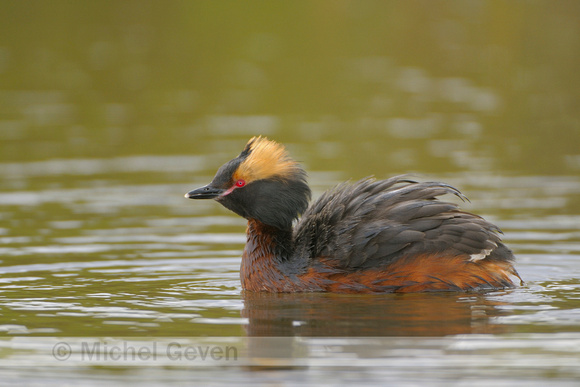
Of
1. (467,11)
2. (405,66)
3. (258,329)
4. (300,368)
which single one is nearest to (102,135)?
(405,66)

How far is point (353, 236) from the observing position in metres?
9.54

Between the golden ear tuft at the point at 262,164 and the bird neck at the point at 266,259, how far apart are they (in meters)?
0.49

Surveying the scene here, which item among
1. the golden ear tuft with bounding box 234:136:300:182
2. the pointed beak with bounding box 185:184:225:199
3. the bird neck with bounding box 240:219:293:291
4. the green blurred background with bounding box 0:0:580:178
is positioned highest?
the green blurred background with bounding box 0:0:580:178

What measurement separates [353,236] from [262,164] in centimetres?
118

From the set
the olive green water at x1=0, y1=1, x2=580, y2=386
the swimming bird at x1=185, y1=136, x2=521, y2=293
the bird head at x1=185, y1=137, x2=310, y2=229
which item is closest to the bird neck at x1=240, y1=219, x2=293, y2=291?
the swimming bird at x1=185, y1=136, x2=521, y2=293

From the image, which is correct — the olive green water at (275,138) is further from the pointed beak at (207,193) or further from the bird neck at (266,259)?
the pointed beak at (207,193)

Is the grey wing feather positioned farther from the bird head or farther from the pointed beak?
the pointed beak

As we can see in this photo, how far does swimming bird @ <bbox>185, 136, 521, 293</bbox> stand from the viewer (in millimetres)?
9445

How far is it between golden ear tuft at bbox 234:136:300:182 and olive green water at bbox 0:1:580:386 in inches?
44.0

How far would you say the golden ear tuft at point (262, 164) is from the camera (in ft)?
32.9

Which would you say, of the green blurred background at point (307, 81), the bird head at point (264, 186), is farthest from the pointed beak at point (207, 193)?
the green blurred background at point (307, 81)

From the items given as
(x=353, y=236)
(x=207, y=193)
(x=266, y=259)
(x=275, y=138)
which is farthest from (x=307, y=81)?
(x=353, y=236)

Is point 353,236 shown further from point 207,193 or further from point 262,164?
point 207,193

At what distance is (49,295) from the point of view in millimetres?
9594
